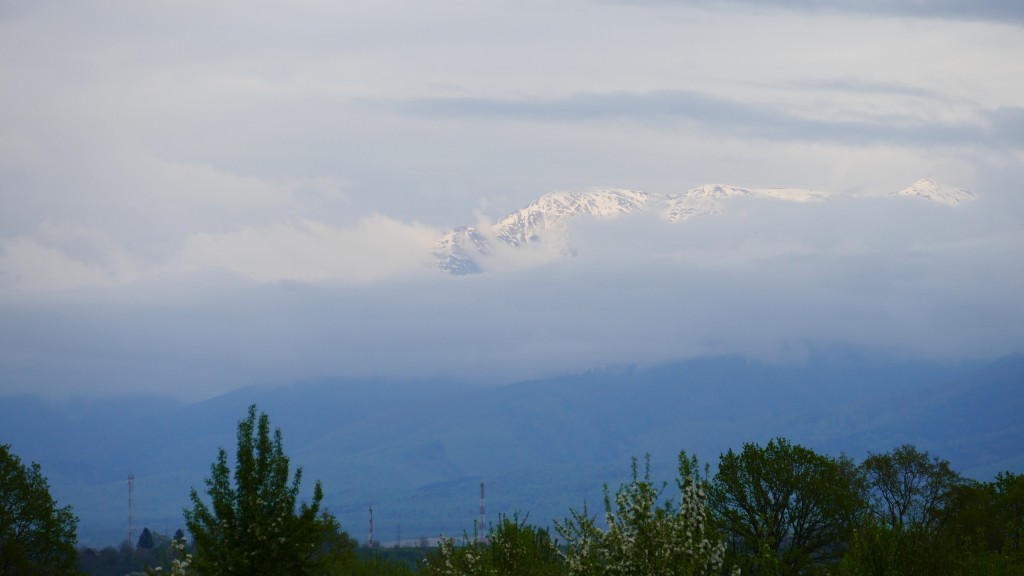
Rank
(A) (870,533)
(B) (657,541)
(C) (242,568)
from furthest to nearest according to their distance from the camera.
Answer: (C) (242,568) → (A) (870,533) → (B) (657,541)

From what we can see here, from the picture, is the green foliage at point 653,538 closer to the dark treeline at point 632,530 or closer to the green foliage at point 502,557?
the dark treeline at point 632,530

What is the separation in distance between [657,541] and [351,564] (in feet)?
144

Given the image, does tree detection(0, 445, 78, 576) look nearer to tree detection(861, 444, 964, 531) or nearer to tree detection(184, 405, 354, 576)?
tree detection(184, 405, 354, 576)

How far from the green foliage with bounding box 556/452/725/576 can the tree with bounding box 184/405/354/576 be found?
13150mm

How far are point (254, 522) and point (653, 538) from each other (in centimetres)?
1709

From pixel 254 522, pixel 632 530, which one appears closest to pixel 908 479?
pixel 254 522

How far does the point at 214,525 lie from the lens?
164ft

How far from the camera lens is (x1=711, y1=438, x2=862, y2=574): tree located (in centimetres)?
7619

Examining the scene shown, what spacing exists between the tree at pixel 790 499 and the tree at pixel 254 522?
31.4 metres

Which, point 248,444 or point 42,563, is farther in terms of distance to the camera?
point 42,563

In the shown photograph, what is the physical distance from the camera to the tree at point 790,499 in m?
76.2

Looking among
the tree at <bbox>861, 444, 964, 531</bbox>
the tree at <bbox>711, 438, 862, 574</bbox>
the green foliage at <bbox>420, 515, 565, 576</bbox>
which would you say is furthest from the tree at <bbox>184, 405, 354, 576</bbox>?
the tree at <bbox>861, 444, 964, 531</bbox>

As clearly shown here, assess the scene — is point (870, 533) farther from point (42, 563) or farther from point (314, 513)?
point (42, 563)

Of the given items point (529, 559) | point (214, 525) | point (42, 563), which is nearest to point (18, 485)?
point (42, 563)
